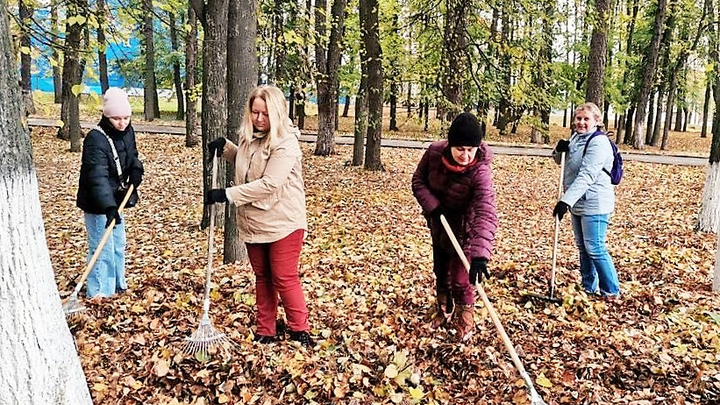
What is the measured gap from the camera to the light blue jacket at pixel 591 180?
16.9 ft

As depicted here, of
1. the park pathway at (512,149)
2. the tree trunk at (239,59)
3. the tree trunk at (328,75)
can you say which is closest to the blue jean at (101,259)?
the tree trunk at (239,59)

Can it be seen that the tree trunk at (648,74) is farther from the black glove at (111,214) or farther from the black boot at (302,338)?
the black glove at (111,214)

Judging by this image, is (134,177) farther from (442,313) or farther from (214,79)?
(442,313)

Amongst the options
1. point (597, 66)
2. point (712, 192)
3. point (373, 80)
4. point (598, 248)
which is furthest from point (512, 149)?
point (598, 248)

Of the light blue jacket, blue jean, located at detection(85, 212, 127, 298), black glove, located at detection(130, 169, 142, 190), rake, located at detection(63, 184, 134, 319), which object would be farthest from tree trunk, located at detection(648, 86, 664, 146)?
rake, located at detection(63, 184, 134, 319)

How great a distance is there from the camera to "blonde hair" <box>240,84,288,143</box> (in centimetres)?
382

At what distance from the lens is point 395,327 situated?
4.59 m

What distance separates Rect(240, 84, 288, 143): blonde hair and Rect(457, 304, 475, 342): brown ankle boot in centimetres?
210

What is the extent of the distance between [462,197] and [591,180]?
1.73 m

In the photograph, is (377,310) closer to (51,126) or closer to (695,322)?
(695,322)

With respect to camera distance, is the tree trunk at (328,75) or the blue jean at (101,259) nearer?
the blue jean at (101,259)

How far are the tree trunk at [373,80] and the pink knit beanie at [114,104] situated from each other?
26.1 feet

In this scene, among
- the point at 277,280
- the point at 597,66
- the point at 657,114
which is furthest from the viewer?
the point at 657,114

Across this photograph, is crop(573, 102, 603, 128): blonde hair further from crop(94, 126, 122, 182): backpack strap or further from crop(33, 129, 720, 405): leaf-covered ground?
crop(94, 126, 122, 182): backpack strap
